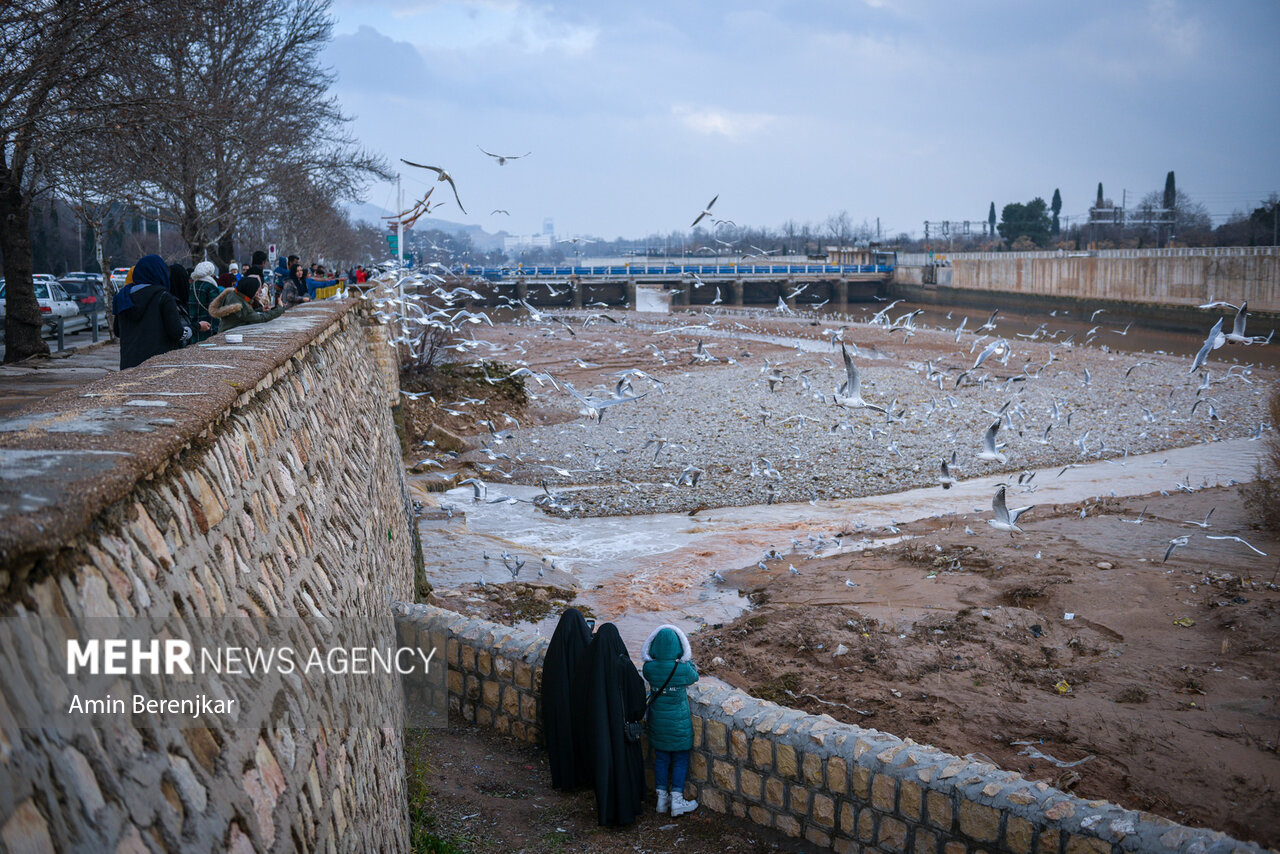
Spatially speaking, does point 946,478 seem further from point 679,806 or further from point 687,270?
point 687,270

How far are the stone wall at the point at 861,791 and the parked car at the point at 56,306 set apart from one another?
17.4m

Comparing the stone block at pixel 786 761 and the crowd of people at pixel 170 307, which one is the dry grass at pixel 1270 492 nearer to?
the stone block at pixel 786 761

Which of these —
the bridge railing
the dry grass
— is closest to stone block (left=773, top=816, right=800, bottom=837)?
the dry grass

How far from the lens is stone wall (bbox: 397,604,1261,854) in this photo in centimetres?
395

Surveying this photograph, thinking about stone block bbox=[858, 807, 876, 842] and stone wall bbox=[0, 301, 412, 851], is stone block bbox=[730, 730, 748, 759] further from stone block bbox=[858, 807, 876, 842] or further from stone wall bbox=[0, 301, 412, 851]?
stone wall bbox=[0, 301, 412, 851]

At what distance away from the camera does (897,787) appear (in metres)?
4.48

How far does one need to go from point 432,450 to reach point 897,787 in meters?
15.2

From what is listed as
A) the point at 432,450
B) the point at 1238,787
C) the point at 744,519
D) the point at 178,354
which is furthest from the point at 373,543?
the point at 432,450

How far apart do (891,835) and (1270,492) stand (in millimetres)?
10008

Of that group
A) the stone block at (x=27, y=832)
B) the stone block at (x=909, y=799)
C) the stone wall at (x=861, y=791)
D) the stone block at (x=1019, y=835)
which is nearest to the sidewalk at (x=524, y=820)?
the stone wall at (x=861, y=791)

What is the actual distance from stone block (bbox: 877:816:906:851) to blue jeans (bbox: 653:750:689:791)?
3.84 ft

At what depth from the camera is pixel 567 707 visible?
17.8ft

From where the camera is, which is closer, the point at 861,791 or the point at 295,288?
the point at 861,791

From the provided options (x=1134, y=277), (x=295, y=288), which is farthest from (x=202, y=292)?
(x=1134, y=277)
